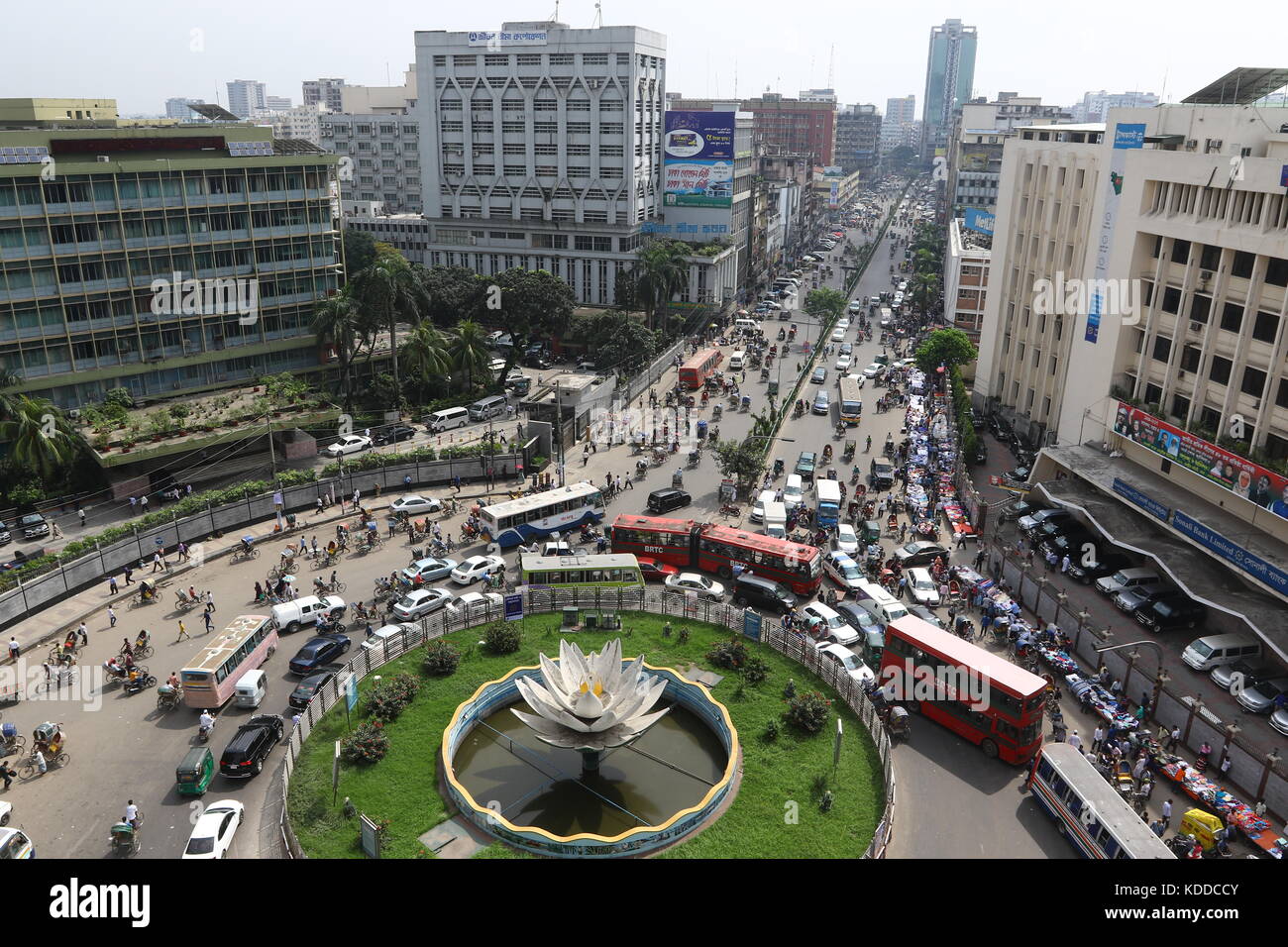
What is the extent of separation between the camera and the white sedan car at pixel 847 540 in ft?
151

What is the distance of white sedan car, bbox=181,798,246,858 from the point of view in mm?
24984

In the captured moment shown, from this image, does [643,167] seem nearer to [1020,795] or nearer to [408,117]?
[408,117]

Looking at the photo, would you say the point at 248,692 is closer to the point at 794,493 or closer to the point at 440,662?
the point at 440,662

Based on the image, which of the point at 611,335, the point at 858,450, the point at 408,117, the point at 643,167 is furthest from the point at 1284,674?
the point at 408,117

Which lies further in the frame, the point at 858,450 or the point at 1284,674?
the point at 858,450

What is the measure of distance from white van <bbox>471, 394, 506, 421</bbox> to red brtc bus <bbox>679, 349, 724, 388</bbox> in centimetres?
1655

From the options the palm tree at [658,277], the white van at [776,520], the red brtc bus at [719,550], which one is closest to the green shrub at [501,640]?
the red brtc bus at [719,550]

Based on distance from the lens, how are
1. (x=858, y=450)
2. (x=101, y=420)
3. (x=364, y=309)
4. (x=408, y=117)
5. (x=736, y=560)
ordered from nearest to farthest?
1. (x=736, y=560)
2. (x=101, y=420)
3. (x=858, y=450)
4. (x=364, y=309)
5. (x=408, y=117)

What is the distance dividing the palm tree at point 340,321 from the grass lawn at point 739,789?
124 feet

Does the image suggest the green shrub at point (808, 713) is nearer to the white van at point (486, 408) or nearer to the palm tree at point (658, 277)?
the white van at point (486, 408)

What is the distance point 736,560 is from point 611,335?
1726 inches

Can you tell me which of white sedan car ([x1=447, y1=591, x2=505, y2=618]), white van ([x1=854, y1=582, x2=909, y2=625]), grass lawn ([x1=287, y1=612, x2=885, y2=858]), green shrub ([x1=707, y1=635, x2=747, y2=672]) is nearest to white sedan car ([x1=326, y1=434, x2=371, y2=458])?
white sedan car ([x1=447, y1=591, x2=505, y2=618])

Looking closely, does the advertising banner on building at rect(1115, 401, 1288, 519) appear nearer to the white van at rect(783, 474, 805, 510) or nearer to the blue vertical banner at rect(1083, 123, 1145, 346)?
the blue vertical banner at rect(1083, 123, 1145, 346)
